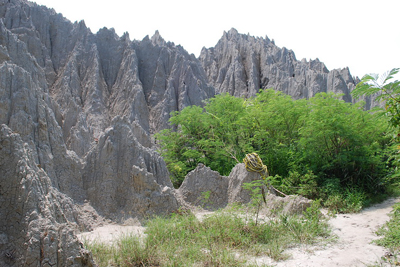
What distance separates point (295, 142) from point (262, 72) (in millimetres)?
29558

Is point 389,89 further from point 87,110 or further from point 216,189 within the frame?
point 87,110

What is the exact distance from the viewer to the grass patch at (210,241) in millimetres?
4324

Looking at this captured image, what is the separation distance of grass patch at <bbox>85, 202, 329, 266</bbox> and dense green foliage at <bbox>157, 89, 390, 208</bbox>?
104 inches

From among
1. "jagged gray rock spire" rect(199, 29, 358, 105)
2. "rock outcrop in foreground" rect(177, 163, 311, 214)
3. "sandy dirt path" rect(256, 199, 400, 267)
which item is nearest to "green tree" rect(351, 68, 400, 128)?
"sandy dirt path" rect(256, 199, 400, 267)

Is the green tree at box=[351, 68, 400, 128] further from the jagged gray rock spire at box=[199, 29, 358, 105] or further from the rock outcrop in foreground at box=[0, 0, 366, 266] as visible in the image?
the jagged gray rock spire at box=[199, 29, 358, 105]

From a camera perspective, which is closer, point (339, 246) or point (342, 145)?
point (339, 246)

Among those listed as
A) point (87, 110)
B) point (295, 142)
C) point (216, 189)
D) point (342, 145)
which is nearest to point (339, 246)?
point (216, 189)

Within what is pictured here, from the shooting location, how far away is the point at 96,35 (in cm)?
2981

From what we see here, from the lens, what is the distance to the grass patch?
4324 mm

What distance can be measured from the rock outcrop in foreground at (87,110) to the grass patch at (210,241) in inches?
31.6

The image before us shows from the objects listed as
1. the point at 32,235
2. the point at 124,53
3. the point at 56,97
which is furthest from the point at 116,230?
the point at 124,53

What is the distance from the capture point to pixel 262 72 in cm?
3862

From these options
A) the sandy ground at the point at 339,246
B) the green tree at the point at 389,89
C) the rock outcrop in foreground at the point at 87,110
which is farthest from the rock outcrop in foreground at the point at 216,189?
the green tree at the point at 389,89

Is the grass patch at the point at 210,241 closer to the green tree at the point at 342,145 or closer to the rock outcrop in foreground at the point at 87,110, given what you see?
the rock outcrop in foreground at the point at 87,110
